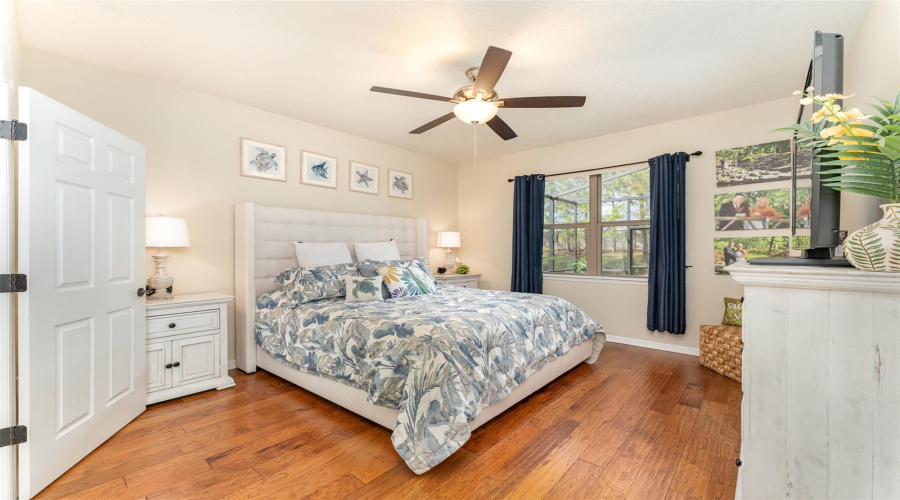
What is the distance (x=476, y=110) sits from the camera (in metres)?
2.48

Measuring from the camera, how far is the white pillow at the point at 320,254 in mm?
3514

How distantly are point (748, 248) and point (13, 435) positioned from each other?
523 cm

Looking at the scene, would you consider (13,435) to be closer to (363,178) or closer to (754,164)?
(363,178)

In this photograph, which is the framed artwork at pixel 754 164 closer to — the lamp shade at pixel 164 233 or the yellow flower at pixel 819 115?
the yellow flower at pixel 819 115

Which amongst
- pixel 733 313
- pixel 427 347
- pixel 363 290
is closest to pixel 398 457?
pixel 427 347

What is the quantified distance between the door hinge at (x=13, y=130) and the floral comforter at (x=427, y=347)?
1.73 metres

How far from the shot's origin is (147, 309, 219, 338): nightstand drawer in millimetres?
2539

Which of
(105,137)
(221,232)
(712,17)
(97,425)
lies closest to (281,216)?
(221,232)

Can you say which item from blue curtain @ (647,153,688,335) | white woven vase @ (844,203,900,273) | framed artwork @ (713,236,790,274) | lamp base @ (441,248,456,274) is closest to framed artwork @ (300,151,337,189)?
lamp base @ (441,248,456,274)

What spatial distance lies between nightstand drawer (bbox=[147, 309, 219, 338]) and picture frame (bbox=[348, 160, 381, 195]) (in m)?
2.11

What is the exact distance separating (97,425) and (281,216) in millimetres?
2041

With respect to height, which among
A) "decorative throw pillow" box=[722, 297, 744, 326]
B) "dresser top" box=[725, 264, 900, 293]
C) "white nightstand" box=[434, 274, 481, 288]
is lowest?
"decorative throw pillow" box=[722, 297, 744, 326]

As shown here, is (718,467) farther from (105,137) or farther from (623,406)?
(105,137)

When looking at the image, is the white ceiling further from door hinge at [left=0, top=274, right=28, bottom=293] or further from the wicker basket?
the wicker basket
